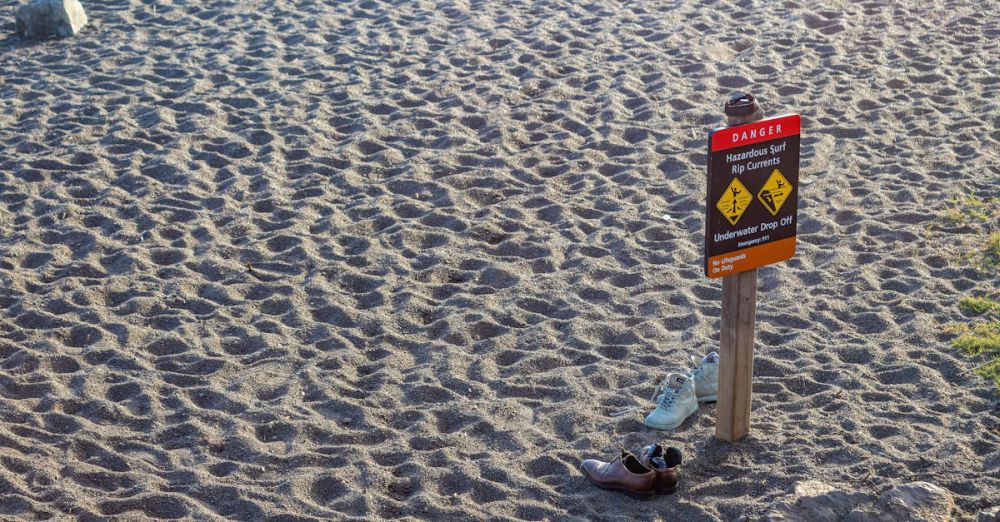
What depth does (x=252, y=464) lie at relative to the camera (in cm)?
421

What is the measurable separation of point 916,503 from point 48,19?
8.53 metres

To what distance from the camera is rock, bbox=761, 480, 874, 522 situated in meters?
3.56

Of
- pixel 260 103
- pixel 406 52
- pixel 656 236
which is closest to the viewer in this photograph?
pixel 656 236

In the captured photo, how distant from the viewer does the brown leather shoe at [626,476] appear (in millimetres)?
3873

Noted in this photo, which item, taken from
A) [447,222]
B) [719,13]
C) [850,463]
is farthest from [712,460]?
[719,13]

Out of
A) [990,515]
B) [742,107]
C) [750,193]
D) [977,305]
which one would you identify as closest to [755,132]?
[742,107]

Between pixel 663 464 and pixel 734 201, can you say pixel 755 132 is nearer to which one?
pixel 734 201

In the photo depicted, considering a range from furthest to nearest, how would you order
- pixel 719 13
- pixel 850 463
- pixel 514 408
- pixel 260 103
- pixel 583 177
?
pixel 719 13
pixel 260 103
pixel 583 177
pixel 514 408
pixel 850 463

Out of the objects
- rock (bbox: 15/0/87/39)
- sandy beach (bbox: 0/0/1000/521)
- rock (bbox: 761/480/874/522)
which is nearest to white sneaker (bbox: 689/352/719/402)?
sandy beach (bbox: 0/0/1000/521)

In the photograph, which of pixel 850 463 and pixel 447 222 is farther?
pixel 447 222

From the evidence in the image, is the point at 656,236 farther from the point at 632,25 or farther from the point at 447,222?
the point at 632,25

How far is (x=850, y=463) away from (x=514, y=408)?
4.50 ft

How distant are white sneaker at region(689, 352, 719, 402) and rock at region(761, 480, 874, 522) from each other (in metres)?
0.79

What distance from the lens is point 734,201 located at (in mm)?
3850
